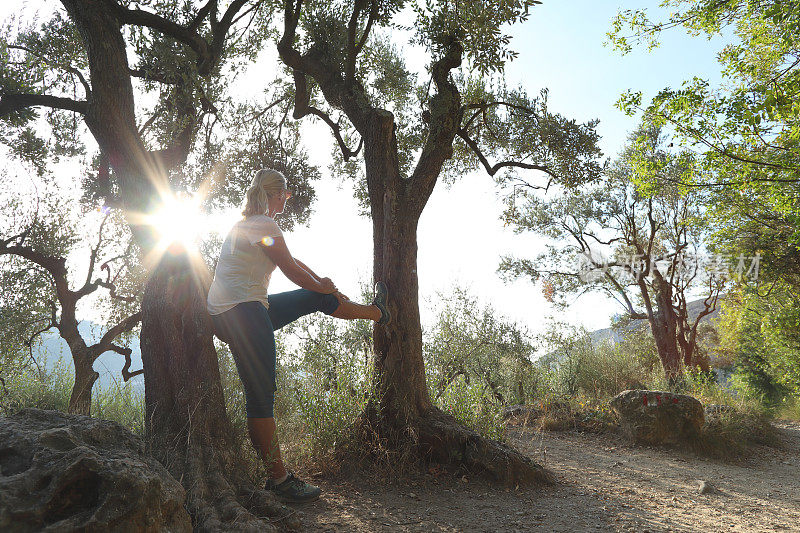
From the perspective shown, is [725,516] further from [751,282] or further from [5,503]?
[751,282]

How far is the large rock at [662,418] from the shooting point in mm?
9062

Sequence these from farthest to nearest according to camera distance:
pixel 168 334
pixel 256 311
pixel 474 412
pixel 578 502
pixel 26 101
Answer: pixel 474 412 → pixel 26 101 → pixel 578 502 → pixel 168 334 → pixel 256 311

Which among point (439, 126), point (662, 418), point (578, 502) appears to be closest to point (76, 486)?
point (578, 502)

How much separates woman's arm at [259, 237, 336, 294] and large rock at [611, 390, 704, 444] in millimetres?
7853

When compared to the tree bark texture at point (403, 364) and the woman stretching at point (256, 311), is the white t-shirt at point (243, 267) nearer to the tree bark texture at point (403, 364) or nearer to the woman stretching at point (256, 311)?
the woman stretching at point (256, 311)

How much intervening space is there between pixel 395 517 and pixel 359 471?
102 cm

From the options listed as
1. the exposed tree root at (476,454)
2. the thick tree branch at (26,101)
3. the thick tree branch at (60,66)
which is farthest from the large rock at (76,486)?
the thick tree branch at (60,66)

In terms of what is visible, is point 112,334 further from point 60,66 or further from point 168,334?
point 168,334

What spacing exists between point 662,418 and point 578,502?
5338 mm

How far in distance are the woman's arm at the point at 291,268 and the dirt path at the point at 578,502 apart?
1903 millimetres

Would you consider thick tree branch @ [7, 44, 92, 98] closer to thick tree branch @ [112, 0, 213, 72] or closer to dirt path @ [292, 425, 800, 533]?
thick tree branch @ [112, 0, 213, 72]

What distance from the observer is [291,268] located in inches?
158

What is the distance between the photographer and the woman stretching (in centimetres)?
381

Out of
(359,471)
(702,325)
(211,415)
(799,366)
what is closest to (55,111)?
(211,415)
